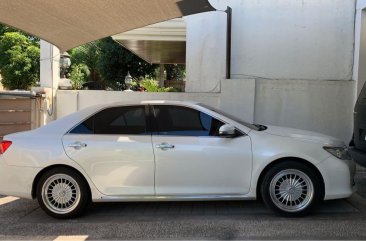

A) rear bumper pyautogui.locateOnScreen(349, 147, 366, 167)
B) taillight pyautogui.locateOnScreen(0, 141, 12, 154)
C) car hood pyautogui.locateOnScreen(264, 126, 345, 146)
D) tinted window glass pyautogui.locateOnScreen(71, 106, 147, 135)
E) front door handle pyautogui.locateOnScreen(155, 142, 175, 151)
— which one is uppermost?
tinted window glass pyautogui.locateOnScreen(71, 106, 147, 135)

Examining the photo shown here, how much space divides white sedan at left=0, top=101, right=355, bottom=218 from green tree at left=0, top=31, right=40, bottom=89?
25.5m

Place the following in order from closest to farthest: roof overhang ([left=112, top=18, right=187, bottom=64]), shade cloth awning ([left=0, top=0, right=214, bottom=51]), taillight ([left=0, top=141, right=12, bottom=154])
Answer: taillight ([left=0, top=141, right=12, bottom=154])
shade cloth awning ([left=0, top=0, right=214, bottom=51])
roof overhang ([left=112, top=18, right=187, bottom=64])

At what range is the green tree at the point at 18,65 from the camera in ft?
98.5

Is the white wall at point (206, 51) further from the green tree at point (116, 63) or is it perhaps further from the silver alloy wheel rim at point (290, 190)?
the green tree at point (116, 63)

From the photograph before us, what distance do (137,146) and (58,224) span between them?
136 cm

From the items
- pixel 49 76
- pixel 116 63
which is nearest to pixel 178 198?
pixel 49 76

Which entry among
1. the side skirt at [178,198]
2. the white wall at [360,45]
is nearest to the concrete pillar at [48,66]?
the side skirt at [178,198]

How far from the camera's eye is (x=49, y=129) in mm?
5969

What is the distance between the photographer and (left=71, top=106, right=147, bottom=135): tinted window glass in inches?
233

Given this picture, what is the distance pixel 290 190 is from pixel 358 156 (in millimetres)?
1236

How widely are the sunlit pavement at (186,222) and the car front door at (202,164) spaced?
1.25 feet

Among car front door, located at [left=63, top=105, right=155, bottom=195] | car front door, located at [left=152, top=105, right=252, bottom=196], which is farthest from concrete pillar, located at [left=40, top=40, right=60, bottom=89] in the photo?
car front door, located at [left=152, top=105, right=252, bottom=196]

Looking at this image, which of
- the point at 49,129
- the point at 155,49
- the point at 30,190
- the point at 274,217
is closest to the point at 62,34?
the point at 49,129

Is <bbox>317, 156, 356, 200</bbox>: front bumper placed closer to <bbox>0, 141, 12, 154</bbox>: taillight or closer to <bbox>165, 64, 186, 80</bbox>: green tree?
<bbox>0, 141, 12, 154</bbox>: taillight
